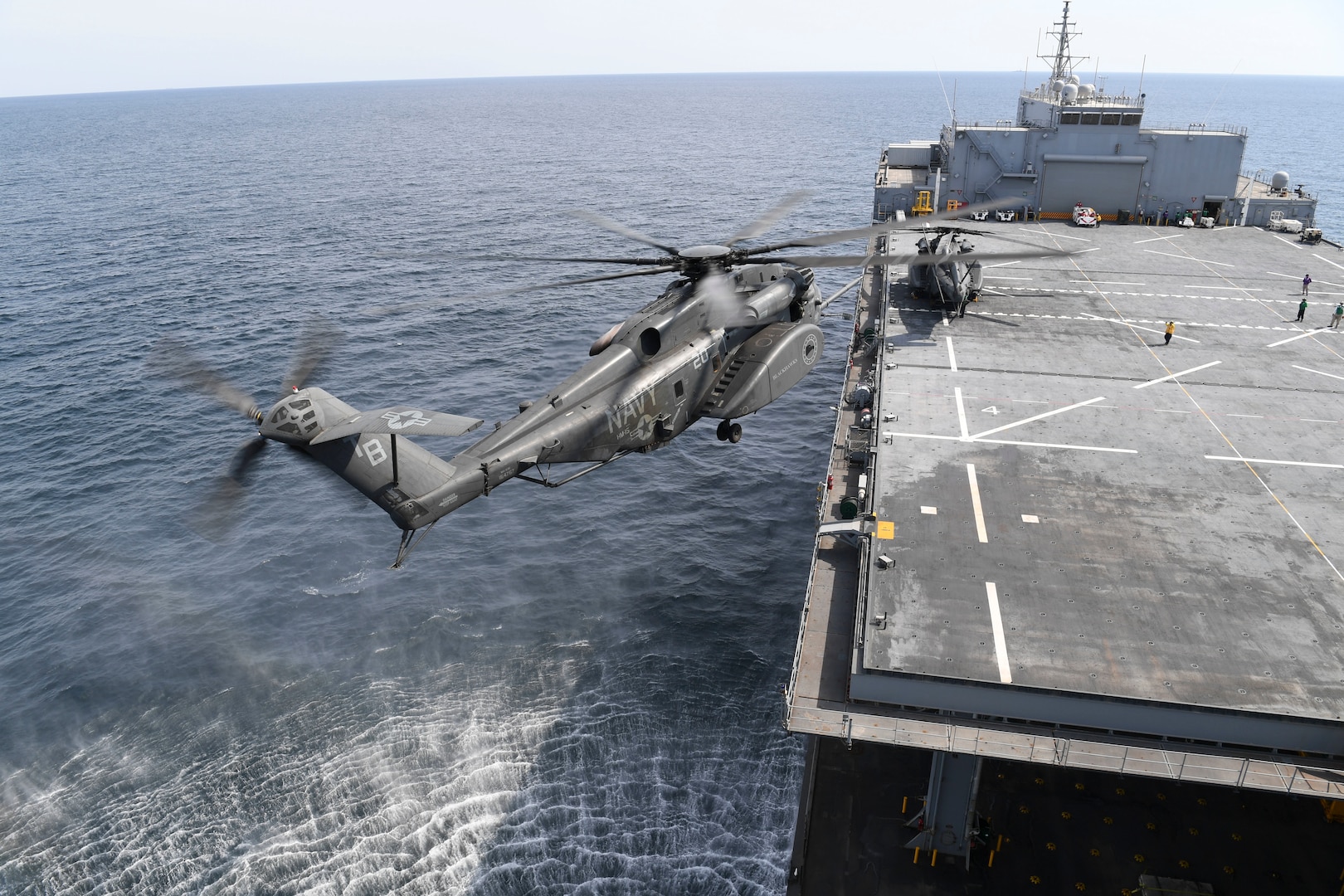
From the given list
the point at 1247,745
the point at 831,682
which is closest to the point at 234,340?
the point at 831,682

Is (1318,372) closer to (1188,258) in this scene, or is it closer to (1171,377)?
(1171,377)

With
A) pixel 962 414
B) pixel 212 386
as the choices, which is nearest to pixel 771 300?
pixel 962 414

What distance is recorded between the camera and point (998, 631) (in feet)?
63.3

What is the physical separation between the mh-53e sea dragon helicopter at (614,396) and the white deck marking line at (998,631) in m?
8.24

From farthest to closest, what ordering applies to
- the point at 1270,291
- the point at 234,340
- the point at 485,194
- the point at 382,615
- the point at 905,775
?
the point at 485,194
the point at 234,340
the point at 1270,291
the point at 382,615
the point at 905,775

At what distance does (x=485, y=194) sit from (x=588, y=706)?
86.9 m

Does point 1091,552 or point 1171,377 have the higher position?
point 1171,377

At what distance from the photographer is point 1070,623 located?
64.0 ft

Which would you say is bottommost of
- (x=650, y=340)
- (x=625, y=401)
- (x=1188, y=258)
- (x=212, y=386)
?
(x=1188, y=258)

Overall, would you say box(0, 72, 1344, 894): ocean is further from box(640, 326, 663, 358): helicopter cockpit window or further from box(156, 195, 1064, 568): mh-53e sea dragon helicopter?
box(640, 326, 663, 358): helicopter cockpit window


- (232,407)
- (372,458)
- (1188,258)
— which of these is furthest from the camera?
(1188,258)

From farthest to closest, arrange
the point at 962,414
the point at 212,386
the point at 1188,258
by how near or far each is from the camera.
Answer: the point at 1188,258, the point at 962,414, the point at 212,386

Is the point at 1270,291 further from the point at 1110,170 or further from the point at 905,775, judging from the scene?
the point at 905,775

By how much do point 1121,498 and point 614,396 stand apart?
1556cm
